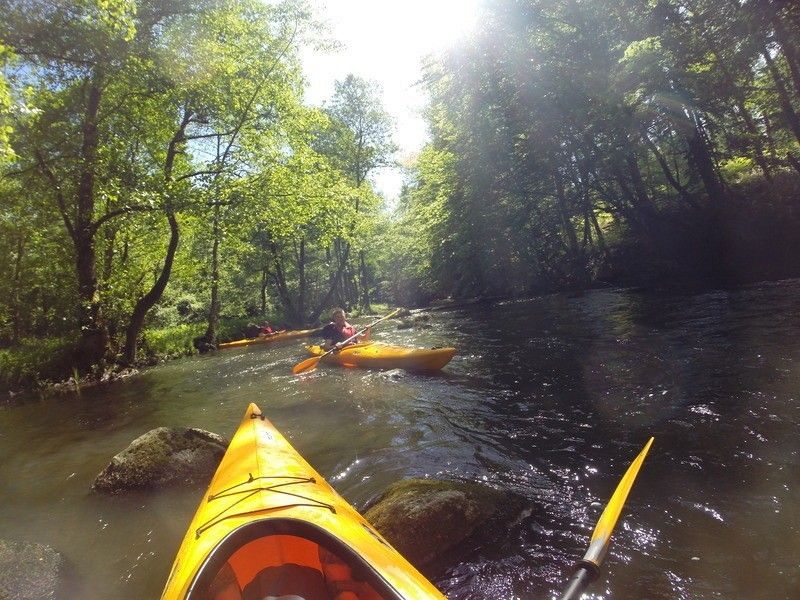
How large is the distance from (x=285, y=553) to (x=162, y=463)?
2.54 metres

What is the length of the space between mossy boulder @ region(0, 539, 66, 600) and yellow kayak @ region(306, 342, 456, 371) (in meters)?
5.50

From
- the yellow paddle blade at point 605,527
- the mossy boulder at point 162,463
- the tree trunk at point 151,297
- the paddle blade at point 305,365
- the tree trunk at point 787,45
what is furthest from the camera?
the tree trunk at point 151,297

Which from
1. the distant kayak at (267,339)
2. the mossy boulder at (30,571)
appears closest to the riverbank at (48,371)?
the distant kayak at (267,339)

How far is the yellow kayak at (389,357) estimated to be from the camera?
302 inches

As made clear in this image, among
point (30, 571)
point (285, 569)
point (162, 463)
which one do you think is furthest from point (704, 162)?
point (30, 571)

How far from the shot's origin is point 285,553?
2.33 m

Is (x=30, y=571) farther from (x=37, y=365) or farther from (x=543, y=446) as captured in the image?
(x=37, y=365)

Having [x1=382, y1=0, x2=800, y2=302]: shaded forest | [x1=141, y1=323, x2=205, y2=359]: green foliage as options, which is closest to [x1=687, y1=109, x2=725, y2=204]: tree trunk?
[x1=382, y1=0, x2=800, y2=302]: shaded forest

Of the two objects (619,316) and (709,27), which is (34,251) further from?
(709,27)

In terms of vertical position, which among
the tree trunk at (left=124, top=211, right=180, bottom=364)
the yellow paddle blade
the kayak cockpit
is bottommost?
the yellow paddle blade

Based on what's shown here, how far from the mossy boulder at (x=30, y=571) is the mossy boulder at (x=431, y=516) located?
2.03 metres

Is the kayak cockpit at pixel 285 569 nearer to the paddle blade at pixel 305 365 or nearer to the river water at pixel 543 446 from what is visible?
the river water at pixel 543 446

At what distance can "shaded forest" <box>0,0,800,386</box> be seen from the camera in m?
9.70

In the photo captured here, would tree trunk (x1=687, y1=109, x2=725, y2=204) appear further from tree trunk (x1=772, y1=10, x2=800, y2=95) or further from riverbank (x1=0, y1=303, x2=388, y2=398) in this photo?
riverbank (x1=0, y1=303, x2=388, y2=398)
